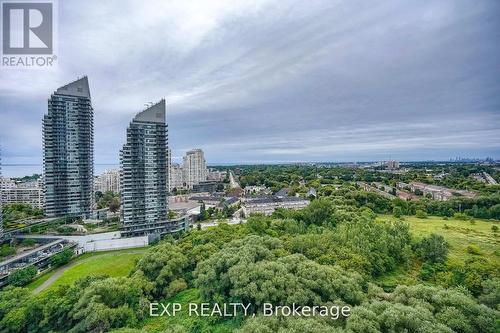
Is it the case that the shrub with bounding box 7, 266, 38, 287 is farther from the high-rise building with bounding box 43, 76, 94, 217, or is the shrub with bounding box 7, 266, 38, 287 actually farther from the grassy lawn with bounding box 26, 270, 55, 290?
the high-rise building with bounding box 43, 76, 94, 217

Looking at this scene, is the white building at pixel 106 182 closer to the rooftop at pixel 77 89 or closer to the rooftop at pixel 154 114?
the rooftop at pixel 77 89

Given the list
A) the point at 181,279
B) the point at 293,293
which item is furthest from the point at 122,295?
the point at 293,293

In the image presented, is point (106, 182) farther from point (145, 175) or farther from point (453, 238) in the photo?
point (453, 238)

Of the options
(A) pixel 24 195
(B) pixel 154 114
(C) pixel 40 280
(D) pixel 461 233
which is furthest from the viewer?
(A) pixel 24 195

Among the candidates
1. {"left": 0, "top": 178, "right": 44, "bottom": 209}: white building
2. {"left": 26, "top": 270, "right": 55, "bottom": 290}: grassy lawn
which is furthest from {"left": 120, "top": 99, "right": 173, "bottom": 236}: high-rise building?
{"left": 0, "top": 178, "right": 44, "bottom": 209}: white building

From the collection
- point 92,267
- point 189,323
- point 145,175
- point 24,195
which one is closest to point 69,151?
point 145,175

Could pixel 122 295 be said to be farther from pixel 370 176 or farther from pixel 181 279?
pixel 370 176
